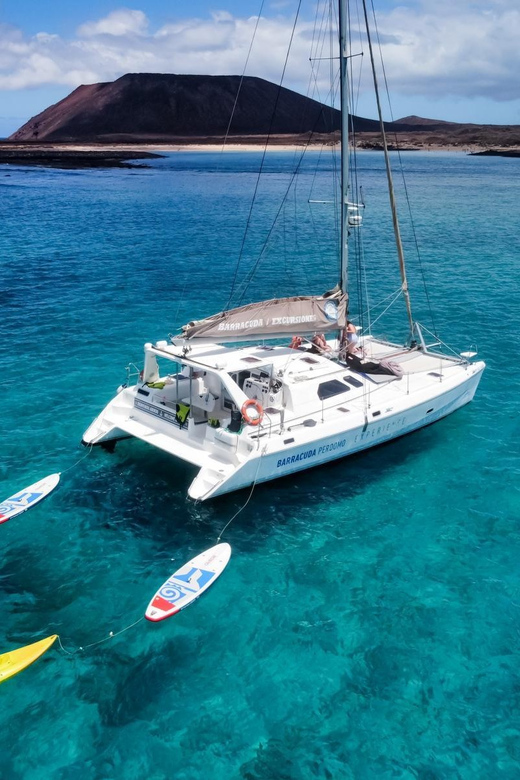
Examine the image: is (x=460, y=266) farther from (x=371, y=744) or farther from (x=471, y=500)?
(x=371, y=744)

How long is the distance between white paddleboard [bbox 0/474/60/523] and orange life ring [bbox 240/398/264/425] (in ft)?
16.8

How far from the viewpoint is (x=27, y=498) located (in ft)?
49.7

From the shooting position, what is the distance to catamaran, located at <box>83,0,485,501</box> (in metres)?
15.7

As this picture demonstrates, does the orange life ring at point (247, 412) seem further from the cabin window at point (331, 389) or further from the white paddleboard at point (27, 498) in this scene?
the white paddleboard at point (27, 498)

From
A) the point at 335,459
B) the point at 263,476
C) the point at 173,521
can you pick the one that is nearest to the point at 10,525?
the point at 173,521

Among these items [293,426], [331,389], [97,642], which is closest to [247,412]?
[293,426]

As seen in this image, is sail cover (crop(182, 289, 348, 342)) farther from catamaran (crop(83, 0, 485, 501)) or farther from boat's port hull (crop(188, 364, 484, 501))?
boat's port hull (crop(188, 364, 484, 501))

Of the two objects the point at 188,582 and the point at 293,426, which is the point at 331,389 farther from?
the point at 188,582

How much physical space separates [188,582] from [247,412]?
15.3 feet

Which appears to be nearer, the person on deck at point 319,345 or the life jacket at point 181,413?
the life jacket at point 181,413

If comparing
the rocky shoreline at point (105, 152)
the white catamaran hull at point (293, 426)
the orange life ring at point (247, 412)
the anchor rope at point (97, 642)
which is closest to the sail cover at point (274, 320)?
the white catamaran hull at point (293, 426)

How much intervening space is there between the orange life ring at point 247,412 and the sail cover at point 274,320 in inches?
96.1

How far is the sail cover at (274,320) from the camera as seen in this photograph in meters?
17.2

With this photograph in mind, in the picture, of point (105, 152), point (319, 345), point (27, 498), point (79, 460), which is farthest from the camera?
point (105, 152)
